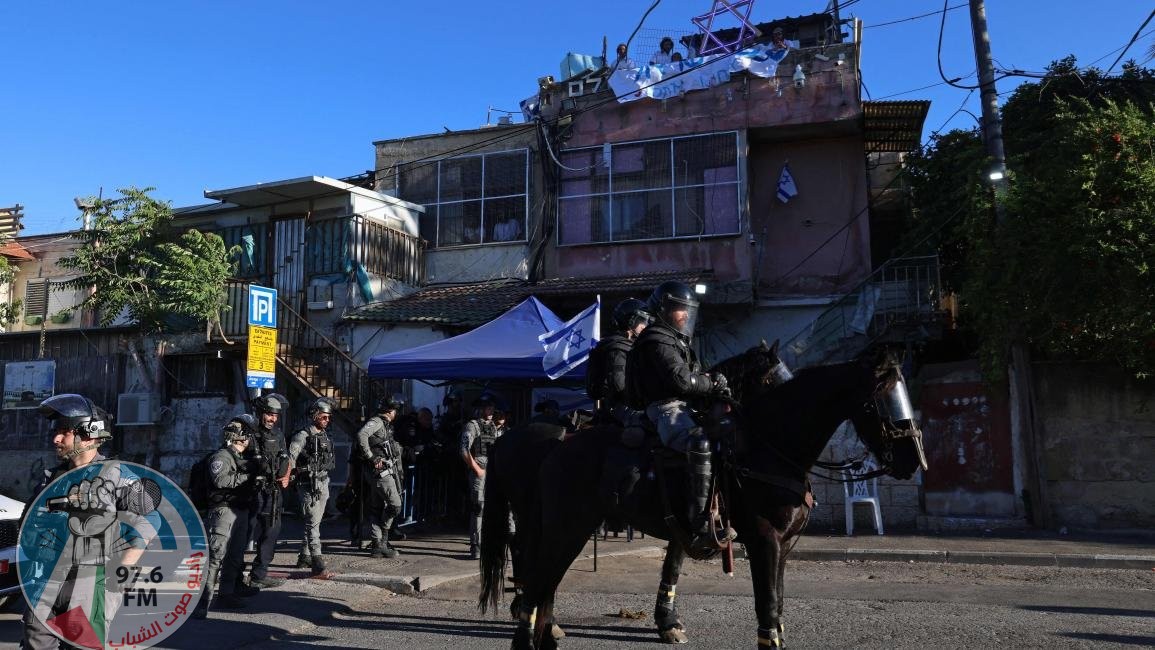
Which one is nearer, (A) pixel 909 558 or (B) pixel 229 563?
(B) pixel 229 563

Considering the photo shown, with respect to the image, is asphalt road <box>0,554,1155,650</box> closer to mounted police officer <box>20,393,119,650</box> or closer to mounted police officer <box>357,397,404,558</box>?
mounted police officer <box>357,397,404,558</box>

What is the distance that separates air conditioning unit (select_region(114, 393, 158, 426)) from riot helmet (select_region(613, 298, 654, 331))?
15.2 m

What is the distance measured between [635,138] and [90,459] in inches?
611

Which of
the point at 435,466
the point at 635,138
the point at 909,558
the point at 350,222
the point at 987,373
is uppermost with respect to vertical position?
the point at 635,138

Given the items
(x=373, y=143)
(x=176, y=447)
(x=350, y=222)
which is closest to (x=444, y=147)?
(x=373, y=143)

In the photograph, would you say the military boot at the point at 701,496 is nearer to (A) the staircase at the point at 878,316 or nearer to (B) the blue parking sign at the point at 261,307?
(B) the blue parking sign at the point at 261,307

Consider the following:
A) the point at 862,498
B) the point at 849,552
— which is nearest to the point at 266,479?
the point at 849,552

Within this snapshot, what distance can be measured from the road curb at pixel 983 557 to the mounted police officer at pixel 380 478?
513cm

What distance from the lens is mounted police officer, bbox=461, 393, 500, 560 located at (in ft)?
35.3

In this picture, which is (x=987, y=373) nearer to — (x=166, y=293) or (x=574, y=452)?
(x=574, y=452)

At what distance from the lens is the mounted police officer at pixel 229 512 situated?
24.2 ft

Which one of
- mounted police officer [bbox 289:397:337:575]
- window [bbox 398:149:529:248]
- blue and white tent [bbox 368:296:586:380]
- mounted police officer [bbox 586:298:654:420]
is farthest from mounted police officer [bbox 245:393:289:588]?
window [bbox 398:149:529:248]

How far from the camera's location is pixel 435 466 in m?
13.3

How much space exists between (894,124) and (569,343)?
1025 centimetres
